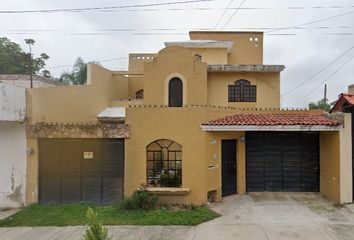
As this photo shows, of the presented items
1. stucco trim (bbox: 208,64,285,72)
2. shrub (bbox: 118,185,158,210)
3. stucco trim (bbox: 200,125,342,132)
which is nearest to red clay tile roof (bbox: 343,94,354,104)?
stucco trim (bbox: 200,125,342,132)

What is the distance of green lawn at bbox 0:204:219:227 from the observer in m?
10.2

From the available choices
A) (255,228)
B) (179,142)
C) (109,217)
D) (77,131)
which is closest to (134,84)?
(77,131)

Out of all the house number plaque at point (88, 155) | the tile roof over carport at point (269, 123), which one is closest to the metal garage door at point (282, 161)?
the tile roof over carport at point (269, 123)

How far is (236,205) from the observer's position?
39.0ft

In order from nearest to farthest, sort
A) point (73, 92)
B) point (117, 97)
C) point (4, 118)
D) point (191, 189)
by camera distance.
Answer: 1. point (4, 118)
2. point (191, 189)
3. point (73, 92)
4. point (117, 97)

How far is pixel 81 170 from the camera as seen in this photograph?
12023 mm

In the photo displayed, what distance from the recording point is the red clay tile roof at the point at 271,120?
38.6 ft

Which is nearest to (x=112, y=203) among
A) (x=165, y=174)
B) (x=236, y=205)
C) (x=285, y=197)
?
(x=165, y=174)

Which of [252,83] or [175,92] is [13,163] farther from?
[252,83]

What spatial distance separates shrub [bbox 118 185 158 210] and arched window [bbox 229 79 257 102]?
29.2ft

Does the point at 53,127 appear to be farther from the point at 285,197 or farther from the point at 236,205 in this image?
the point at 285,197

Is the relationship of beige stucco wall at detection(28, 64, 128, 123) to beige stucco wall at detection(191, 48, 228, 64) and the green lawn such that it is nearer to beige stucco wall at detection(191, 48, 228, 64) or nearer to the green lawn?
the green lawn

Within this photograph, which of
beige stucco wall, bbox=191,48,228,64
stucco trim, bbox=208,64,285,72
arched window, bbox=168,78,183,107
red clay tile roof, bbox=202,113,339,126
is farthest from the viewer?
beige stucco wall, bbox=191,48,228,64

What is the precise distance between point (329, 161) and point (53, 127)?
10724mm
